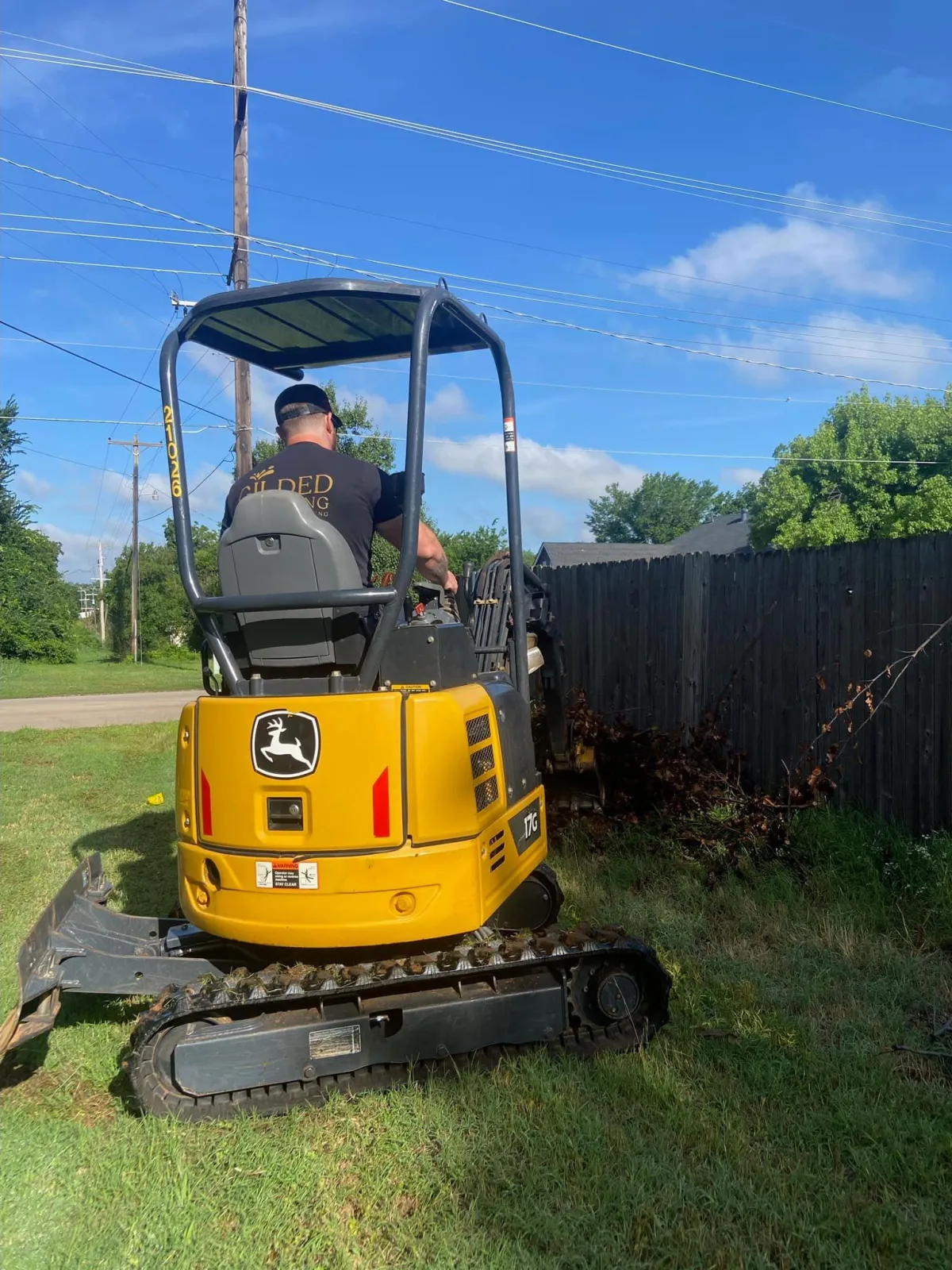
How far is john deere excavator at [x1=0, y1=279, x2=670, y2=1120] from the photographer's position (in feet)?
11.3

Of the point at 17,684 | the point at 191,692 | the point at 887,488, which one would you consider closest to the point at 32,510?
the point at 17,684

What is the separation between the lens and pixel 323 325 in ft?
14.9

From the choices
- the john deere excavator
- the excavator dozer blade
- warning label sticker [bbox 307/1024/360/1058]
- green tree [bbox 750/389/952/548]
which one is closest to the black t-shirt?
the john deere excavator

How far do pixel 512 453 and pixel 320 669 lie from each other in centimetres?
141

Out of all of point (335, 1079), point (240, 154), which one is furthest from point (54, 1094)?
point (240, 154)

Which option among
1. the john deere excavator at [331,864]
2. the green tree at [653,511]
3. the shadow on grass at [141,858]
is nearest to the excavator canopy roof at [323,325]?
the john deere excavator at [331,864]

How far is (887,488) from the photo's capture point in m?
33.8

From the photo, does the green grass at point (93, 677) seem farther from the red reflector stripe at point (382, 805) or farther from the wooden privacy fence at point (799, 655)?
the red reflector stripe at point (382, 805)

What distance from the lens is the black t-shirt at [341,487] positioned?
151 inches

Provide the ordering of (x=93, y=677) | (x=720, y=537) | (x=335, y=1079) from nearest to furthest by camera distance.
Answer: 1. (x=335, y=1079)
2. (x=93, y=677)
3. (x=720, y=537)

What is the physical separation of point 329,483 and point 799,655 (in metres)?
3.69

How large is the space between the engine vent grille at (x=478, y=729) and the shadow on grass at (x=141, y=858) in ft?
9.76

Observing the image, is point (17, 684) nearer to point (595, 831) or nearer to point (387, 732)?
point (595, 831)

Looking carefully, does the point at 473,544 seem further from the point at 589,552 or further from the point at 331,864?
the point at 331,864
